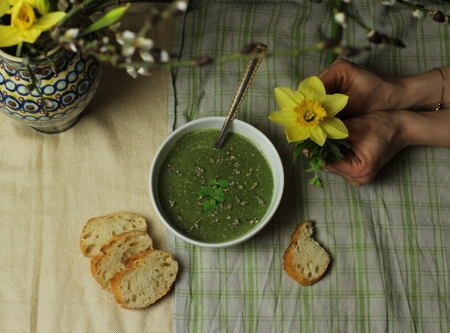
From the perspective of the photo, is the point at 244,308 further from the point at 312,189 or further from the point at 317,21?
the point at 317,21

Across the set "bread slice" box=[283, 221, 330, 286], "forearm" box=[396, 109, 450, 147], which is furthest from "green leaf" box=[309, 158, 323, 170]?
"forearm" box=[396, 109, 450, 147]

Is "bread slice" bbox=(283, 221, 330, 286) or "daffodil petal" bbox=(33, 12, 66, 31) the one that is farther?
"bread slice" bbox=(283, 221, 330, 286)

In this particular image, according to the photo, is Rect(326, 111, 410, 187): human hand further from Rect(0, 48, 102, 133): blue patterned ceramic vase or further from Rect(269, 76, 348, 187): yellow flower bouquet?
Rect(0, 48, 102, 133): blue patterned ceramic vase

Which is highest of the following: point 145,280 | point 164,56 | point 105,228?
point 164,56

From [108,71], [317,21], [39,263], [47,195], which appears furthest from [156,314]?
[317,21]

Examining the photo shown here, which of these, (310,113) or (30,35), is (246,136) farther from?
(30,35)

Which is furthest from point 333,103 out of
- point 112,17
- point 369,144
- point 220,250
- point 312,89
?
point 112,17
